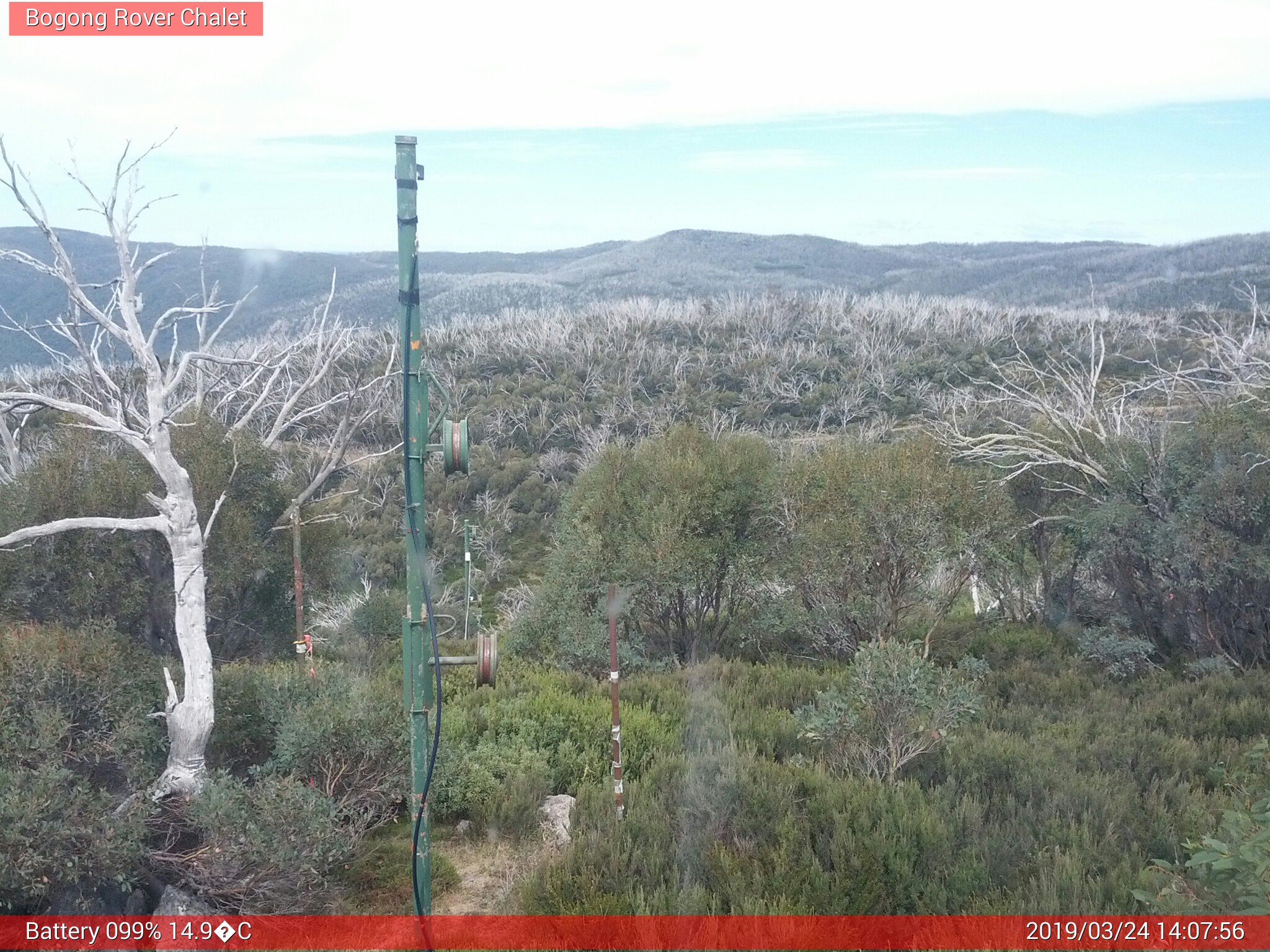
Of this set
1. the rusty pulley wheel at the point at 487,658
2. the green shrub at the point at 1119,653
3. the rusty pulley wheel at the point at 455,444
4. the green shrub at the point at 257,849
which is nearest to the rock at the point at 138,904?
the green shrub at the point at 257,849

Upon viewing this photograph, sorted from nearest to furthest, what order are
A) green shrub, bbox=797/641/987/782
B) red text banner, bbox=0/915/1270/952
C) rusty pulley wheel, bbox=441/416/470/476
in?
rusty pulley wheel, bbox=441/416/470/476, red text banner, bbox=0/915/1270/952, green shrub, bbox=797/641/987/782

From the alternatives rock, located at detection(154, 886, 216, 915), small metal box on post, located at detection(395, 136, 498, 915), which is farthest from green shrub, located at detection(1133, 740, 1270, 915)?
rock, located at detection(154, 886, 216, 915)

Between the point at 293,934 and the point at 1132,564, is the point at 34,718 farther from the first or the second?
the point at 1132,564

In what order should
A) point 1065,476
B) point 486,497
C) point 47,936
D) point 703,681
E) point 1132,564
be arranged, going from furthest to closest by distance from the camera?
point 486,497, point 1065,476, point 1132,564, point 703,681, point 47,936

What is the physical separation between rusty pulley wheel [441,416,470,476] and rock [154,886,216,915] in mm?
3430

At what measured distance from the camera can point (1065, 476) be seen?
14664 mm

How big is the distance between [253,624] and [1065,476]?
11923 mm

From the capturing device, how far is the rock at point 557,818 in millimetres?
6652

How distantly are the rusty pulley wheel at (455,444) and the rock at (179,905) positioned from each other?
3430mm

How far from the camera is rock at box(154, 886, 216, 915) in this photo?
18.5 feet

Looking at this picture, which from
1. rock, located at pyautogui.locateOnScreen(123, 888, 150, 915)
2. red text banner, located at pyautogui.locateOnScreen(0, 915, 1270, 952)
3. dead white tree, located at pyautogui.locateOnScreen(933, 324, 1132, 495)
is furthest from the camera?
dead white tree, located at pyautogui.locateOnScreen(933, 324, 1132, 495)

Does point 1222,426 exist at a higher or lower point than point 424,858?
higher

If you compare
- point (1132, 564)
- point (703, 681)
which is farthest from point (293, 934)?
point (1132, 564)

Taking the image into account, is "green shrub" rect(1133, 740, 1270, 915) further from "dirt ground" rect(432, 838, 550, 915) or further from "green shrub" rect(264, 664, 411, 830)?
"green shrub" rect(264, 664, 411, 830)
